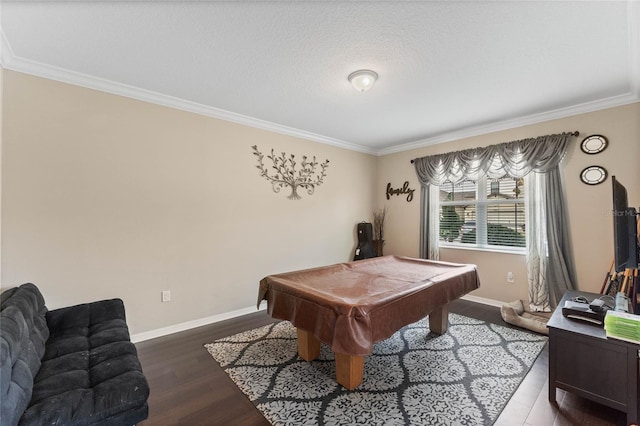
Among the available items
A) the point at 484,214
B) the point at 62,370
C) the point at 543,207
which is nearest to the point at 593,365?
the point at 543,207

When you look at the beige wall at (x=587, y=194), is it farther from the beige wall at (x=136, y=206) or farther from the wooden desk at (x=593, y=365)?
the beige wall at (x=136, y=206)

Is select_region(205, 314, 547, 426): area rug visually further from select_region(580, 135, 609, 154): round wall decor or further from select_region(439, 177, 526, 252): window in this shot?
select_region(580, 135, 609, 154): round wall decor

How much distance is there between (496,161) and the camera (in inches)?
151

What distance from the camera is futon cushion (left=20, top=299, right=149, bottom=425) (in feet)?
4.01

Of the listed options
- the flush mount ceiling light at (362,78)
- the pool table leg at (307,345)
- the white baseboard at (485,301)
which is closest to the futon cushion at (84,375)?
the pool table leg at (307,345)

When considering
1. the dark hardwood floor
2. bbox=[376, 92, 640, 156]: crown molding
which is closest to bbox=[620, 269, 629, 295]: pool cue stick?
the dark hardwood floor

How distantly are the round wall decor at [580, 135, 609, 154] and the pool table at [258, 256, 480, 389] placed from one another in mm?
1942

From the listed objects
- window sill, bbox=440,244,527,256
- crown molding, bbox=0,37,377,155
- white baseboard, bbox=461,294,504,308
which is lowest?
white baseboard, bbox=461,294,504,308

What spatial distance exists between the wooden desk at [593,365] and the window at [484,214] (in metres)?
2.13

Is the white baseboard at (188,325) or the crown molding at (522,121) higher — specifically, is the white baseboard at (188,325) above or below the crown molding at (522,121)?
below

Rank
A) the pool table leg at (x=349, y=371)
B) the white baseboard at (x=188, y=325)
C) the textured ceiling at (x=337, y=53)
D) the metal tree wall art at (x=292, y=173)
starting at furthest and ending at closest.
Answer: the metal tree wall art at (x=292, y=173) < the white baseboard at (x=188, y=325) < the pool table leg at (x=349, y=371) < the textured ceiling at (x=337, y=53)

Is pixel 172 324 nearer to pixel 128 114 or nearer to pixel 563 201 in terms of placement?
pixel 128 114

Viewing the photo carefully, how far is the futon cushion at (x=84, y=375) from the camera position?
122 cm

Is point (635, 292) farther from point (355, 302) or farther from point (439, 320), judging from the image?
point (355, 302)
